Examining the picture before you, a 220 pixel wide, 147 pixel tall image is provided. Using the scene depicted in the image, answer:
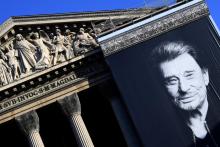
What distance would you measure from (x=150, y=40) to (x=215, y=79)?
274cm

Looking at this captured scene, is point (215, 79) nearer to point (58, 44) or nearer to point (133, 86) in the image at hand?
point (133, 86)

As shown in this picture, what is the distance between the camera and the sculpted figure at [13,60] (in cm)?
2759

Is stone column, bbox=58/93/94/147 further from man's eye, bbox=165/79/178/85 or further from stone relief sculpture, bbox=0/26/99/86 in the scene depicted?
man's eye, bbox=165/79/178/85

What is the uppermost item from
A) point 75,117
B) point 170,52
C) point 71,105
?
point 170,52

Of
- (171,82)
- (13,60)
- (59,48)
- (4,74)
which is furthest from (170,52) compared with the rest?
(4,74)

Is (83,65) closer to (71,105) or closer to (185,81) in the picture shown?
(71,105)

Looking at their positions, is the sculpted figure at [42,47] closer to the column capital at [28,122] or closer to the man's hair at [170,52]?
the column capital at [28,122]

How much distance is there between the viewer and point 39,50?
91.5 ft

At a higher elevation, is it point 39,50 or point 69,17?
point 69,17

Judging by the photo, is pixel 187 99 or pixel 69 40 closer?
pixel 187 99

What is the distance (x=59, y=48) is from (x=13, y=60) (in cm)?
172

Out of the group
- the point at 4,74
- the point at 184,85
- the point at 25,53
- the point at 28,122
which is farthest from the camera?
the point at 25,53

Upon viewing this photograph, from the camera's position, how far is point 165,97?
1019 inches

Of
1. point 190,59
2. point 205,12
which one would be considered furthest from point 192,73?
point 205,12
